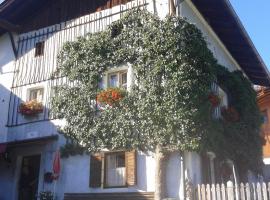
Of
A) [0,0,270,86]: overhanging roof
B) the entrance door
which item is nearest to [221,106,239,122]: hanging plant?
[0,0,270,86]: overhanging roof

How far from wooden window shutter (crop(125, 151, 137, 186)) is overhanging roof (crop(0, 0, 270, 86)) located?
6.37 m

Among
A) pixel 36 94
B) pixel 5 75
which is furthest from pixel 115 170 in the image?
pixel 5 75

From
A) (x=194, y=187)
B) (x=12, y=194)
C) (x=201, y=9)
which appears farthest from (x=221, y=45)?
(x=12, y=194)

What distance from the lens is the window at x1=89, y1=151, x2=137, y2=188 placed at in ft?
41.7

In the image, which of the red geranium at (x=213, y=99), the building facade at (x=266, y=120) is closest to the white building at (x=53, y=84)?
the red geranium at (x=213, y=99)

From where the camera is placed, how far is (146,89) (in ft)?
41.7

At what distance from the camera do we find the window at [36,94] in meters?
15.9

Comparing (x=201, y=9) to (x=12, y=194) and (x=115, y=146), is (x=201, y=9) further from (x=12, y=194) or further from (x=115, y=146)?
(x=12, y=194)

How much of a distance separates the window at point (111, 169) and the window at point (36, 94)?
12.2 feet

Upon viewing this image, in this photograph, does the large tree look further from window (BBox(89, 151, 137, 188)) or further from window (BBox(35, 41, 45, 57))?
window (BBox(35, 41, 45, 57))

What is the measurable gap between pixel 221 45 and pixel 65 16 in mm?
6775

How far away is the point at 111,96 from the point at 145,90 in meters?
1.13

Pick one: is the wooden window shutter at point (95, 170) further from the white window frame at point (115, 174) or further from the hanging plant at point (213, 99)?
the hanging plant at point (213, 99)

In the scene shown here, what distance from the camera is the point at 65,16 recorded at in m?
Result: 16.4
